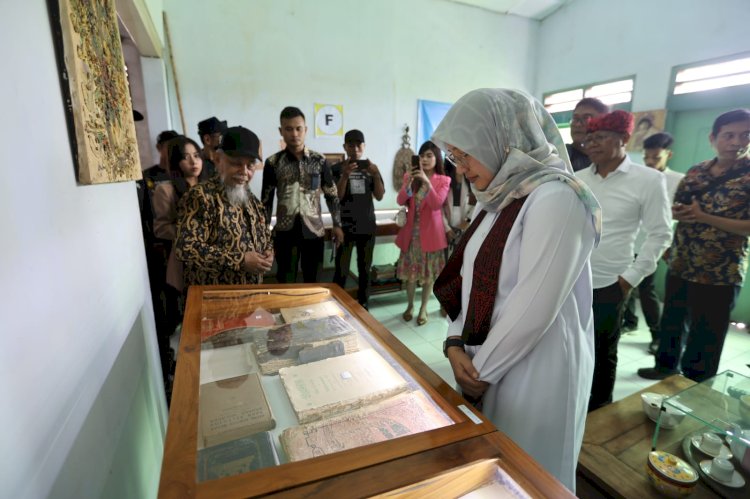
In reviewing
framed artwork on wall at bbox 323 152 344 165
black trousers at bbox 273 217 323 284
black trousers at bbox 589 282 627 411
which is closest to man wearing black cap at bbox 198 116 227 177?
black trousers at bbox 273 217 323 284

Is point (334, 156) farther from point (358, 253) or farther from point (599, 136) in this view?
point (599, 136)

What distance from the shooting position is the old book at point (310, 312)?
4.49ft

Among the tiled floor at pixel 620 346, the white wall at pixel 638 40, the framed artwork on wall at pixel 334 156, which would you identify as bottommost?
the tiled floor at pixel 620 346

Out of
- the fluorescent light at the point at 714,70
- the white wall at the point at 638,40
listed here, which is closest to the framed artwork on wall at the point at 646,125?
the white wall at the point at 638,40

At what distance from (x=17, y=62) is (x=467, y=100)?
993 mm

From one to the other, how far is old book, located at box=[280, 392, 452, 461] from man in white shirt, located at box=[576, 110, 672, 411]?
157 centimetres

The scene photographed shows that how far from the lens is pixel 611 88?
445 centimetres

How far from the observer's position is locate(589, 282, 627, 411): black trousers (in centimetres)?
199

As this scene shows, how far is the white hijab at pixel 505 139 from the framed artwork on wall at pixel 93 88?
96cm

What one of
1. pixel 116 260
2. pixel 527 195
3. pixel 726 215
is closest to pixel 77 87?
pixel 116 260

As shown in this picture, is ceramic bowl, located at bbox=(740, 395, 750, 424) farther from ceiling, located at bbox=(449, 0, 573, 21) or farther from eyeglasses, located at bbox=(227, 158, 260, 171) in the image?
ceiling, located at bbox=(449, 0, 573, 21)

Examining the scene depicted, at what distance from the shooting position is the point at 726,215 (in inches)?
80.1

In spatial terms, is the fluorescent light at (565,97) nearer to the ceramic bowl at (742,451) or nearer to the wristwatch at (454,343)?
the ceramic bowl at (742,451)

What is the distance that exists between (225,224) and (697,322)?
9.05 ft
